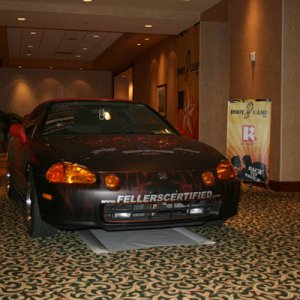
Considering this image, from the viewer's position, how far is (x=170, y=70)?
41.7 ft

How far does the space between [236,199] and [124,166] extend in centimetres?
91

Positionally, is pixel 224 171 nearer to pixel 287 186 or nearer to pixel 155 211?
pixel 155 211

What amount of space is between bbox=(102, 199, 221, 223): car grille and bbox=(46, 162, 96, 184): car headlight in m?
0.22

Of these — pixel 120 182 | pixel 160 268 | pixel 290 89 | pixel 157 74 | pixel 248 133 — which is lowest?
pixel 160 268

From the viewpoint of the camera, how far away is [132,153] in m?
3.36

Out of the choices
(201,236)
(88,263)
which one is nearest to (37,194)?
(88,263)

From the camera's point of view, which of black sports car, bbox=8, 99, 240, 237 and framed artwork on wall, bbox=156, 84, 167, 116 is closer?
black sports car, bbox=8, 99, 240, 237

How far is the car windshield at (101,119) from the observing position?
3977 millimetres

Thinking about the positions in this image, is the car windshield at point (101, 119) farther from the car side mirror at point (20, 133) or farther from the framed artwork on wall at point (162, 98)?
the framed artwork on wall at point (162, 98)

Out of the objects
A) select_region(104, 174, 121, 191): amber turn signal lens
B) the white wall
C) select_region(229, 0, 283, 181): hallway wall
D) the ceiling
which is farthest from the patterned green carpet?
the white wall

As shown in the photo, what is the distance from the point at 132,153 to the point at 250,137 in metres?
3.68

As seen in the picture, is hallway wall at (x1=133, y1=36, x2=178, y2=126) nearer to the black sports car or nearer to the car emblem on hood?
the black sports car

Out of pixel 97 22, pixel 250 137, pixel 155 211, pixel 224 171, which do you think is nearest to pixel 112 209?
pixel 155 211

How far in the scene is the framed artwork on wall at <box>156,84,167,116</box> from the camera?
13156mm
